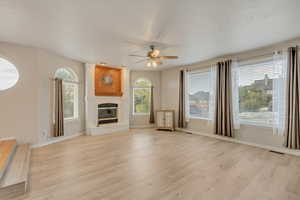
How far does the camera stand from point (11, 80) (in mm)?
3625

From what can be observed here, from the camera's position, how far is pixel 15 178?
2176mm

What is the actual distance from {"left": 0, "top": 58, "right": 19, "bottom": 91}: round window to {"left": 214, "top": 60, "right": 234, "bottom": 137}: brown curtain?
19.0 feet

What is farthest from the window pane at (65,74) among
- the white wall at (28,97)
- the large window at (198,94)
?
the large window at (198,94)

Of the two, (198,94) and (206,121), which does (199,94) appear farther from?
(206,121)

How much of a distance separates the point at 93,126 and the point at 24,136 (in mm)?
2051

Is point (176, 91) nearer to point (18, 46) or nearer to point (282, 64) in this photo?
point (282, 64)

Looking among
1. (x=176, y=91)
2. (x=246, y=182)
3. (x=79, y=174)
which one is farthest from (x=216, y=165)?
(x=176, y=91)

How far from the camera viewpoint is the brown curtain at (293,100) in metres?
3.20

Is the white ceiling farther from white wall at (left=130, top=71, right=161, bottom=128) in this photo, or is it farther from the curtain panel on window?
white wall at (left=130, top=71, right=161, bottom=128)

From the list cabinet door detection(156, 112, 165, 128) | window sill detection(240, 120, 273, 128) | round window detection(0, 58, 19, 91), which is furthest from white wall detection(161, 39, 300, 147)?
round window detection(0, 58, 19, 91)

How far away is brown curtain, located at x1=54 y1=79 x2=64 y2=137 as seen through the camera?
426cm

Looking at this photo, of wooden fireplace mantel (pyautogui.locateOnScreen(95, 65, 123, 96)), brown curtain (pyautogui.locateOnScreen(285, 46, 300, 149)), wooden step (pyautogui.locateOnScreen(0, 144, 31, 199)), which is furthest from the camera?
wooden fireplace mantel (pyautogui.locateOnScreen(95, 65, 123, 96))

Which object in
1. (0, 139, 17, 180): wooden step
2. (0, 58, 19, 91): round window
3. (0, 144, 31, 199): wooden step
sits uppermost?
(0, 58, 19, 91): round window

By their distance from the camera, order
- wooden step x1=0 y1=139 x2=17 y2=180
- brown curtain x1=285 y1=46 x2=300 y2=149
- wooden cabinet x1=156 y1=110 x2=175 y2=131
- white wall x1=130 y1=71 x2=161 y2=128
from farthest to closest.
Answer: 1. white wall x1=130 y1=71 x2=161 y2=128
2. wooden cabinet x1=156 y1=110 x2=175 y2=131
3. brown curtain x1=285 y1=46 x2=300 y2=149
4. wooden step x1=0 y1=139 x2=17 y2=180
